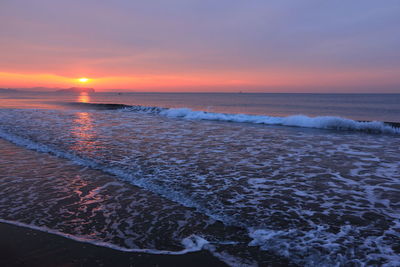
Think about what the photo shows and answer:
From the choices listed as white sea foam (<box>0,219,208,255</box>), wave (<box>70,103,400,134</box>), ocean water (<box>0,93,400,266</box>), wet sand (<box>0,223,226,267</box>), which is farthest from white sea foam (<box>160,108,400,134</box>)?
wet sand (<box>0,223,226,267</box>)

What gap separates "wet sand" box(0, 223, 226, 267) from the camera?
10.4ft

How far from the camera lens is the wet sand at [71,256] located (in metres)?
3.17

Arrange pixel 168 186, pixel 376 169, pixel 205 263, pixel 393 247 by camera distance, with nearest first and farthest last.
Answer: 1. pixel 205 263
2. pixel 393 247
3. pixel 168 186
4. pixel 376 169

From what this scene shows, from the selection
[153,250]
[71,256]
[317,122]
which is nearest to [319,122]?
[317,122]

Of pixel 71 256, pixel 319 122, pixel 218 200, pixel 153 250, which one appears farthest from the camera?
pixel 319 122

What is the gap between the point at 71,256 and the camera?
329 centimetres

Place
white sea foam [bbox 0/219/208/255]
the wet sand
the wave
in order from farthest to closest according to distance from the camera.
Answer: the wave, white sea foam [bbox 0/219/208/255], the wet sand

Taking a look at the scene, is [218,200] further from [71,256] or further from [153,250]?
[71,256]

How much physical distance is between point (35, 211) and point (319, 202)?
5.26 m

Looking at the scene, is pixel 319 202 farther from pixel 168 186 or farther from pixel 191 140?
pixel 191 140

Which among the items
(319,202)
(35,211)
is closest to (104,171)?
(35,211)

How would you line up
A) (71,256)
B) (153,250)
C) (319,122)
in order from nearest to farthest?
(71,256)
(153,250)
(319,122)

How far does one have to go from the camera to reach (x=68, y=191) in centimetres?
567

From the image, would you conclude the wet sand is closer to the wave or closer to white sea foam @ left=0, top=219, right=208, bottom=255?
white sea foam @ left=0, top=219, right=208, bottom=255
